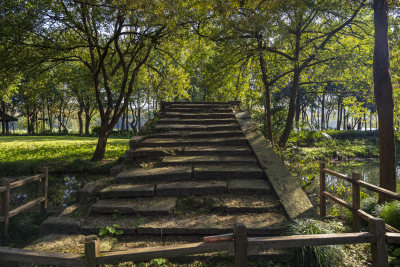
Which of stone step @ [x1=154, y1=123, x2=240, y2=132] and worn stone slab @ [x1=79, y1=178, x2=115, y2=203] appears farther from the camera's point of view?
stone step @ [x1=154, y1=123, x2=240, y2=132]

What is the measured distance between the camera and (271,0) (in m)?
6.96

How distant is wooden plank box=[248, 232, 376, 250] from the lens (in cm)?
246

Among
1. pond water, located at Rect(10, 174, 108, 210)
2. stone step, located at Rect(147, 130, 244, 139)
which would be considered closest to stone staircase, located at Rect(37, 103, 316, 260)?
stone step, located at Rect(147, 130, 244, 139)

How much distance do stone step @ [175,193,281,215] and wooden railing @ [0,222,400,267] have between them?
5.38 ft

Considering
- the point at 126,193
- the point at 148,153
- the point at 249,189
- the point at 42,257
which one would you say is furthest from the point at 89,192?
the point at 249,189

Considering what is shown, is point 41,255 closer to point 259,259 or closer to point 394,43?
point 259,259

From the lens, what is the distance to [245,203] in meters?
4.27

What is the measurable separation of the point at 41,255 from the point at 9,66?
28.1 ft

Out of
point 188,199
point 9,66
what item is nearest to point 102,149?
point 9,66

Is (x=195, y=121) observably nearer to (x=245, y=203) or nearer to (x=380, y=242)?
(x=245, y=203)

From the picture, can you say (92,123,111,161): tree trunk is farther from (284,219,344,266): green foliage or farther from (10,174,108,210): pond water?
(284,219,344,266): green foliage

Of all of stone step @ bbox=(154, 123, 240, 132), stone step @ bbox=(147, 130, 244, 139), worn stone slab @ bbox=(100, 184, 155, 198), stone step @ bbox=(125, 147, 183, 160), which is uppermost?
stone step @ bbox=(154, 123, 240, 132)

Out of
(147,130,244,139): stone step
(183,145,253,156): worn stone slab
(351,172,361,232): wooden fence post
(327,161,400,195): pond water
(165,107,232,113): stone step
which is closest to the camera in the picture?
(351,172,361,232): wooden fence post

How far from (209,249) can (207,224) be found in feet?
4.39
